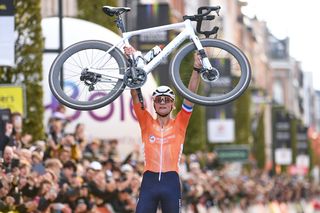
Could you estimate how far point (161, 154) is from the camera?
1381 centimetres

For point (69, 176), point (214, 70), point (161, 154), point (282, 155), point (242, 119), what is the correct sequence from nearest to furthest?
point (161, 154), point (214, 70), point (69, 176), point (242, 119), point (282, 155)

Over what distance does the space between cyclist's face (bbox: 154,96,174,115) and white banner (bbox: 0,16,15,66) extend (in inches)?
157

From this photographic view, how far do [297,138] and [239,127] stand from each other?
97.8ft

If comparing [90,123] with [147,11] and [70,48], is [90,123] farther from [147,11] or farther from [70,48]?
[70,48]

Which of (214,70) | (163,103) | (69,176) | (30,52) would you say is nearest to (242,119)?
(30,52)

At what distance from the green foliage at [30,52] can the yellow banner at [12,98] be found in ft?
11.5

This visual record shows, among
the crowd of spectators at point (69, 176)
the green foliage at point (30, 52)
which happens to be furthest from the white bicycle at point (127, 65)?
the green foliage at point (30, 52)

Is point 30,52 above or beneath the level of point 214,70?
above

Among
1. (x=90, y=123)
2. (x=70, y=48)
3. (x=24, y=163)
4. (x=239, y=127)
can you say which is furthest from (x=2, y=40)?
(x=239, y=127)

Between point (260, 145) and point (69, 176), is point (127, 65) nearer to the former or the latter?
point (69, 176)

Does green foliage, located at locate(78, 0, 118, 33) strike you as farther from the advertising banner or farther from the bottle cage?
the bottle cage

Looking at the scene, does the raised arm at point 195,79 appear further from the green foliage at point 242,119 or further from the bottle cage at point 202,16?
the green foliage at point 242,119

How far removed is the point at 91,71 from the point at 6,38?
11.4 feet

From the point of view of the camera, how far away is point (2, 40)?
1725cm
